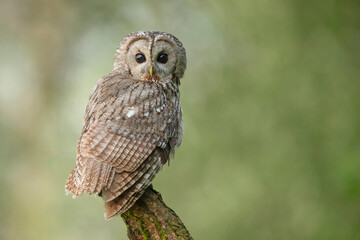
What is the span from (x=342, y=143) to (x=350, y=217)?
1070 mm

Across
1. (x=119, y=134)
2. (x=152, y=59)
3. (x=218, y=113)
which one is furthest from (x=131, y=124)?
(x=218, y=113)

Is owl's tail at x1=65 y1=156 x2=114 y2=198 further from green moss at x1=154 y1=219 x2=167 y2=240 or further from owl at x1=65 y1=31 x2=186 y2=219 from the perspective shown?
green moss at x1=154 y1=219 x2=167 y2=240

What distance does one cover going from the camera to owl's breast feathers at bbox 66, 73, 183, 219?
4309 mm

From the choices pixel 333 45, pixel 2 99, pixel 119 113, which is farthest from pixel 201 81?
pixel 119 113

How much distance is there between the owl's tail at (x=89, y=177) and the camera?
4.23m

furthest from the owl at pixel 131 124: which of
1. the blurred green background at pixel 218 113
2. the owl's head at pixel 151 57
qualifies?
the blurred green background at pixel 218 113

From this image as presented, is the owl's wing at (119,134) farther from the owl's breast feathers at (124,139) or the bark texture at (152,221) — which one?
the bark texture at (152,221)


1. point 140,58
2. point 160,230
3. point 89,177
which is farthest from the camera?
point 140,58

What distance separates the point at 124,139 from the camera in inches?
180

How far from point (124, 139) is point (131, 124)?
18 cm

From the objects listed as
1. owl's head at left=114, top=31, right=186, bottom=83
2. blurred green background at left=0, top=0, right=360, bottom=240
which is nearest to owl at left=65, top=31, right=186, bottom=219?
owl's head at left=114, top=31, right=186, bottom=83

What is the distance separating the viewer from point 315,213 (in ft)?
28.1

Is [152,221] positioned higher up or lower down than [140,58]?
lower down

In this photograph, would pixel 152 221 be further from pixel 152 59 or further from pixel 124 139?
pixel 152 59
